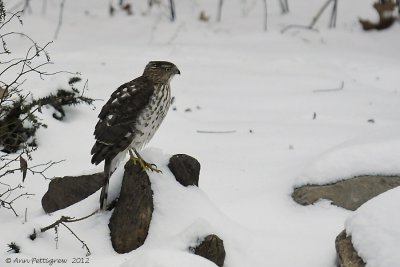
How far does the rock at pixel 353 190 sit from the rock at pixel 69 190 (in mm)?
1699

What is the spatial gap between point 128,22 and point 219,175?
581 centimetres

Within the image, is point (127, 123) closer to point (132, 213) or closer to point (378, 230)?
point (132, 213)

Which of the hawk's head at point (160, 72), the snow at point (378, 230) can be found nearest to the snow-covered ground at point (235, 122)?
the snow at point (378, 230)

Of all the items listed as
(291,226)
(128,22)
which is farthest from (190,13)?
(291,226)

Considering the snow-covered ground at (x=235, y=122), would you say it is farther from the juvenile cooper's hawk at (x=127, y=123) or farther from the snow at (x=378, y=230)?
the juvenile cooper's hawk at (x=127, y=123)

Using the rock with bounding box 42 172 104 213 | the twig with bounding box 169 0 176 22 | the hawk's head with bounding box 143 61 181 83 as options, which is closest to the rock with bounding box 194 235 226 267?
the rock with bounding box 42 172 104 213

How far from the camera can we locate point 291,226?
5.50m

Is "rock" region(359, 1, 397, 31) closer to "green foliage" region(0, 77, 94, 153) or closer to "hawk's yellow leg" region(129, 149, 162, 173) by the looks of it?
"green foliage" region(0, 77, 94, 153)

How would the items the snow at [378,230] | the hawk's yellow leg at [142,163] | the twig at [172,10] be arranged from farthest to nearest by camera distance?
the twig at [172,10], the hawk's yellow leg at [142,163], the snow at [378,230]

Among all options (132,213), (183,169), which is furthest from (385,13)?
(132,213)

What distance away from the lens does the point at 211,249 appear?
444cm

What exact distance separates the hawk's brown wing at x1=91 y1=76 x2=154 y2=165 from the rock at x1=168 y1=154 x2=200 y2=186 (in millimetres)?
386

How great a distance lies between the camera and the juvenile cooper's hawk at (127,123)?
484cm

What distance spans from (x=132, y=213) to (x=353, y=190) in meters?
1.94
